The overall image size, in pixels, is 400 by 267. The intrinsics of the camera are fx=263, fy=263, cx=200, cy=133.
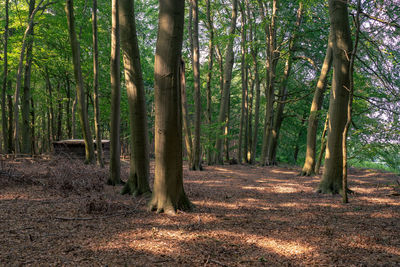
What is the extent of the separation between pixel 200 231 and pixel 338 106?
5213mm

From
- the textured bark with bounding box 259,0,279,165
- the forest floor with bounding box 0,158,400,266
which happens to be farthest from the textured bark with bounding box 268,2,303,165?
the forest floor with bounding box 0,158,400,266

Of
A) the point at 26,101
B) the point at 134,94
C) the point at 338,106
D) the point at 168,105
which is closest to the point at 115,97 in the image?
the point at 134,94

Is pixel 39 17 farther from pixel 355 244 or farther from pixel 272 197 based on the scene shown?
pixel 355 244

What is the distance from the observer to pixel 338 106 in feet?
22.6

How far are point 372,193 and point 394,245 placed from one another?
172 inches

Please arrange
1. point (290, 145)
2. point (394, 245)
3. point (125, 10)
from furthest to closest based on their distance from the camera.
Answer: point (290, 145), point (125, 10), point (394, 245)

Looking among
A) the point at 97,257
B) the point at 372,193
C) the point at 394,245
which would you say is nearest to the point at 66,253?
the point at 97,257

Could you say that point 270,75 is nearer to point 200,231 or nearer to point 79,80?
point 79,80

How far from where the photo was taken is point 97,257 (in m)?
2.91

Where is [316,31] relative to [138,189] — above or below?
above

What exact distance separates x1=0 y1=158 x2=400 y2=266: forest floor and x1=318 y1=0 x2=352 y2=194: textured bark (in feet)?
2.43

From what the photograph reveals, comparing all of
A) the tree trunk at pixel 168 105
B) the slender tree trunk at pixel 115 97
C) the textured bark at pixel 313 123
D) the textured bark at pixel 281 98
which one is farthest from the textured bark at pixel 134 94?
the textured bark at pixel 281 98

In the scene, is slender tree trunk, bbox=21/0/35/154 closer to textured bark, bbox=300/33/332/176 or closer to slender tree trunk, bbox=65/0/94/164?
slender tree trunk, bbox=65/0/94/164

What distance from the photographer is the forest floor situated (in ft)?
9.66
